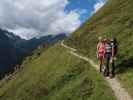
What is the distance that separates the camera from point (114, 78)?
33844mm

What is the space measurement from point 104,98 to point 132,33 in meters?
27.7

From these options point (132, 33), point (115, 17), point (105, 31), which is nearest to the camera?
point (132, 33)

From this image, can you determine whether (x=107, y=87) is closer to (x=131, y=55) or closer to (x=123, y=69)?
(x=123, y=69)

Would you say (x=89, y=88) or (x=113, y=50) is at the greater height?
(x=113, y=50)

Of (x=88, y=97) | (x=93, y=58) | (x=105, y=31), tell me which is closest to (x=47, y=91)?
(x=93, y=58)

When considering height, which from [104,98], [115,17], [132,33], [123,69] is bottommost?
[104,98]

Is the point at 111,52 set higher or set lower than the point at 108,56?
higher

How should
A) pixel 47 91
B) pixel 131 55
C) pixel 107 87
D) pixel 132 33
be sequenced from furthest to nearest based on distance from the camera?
1. pixel 132 33
2. pixel 47 91
3. pixel 131 55
4. pixel 107 87

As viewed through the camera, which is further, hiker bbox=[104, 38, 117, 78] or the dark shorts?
the dark shorts

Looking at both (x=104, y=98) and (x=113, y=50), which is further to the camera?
(x=113, y=50)

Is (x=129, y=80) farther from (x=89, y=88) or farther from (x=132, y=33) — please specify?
(x=132, y=33)

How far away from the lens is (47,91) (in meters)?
45.1

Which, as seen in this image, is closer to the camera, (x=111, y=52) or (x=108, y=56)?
(x=111, y=52)

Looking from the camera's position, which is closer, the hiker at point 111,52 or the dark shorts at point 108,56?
the hiker at point 111,52
